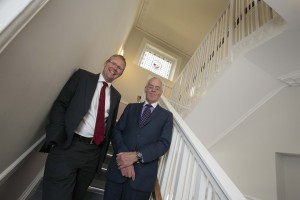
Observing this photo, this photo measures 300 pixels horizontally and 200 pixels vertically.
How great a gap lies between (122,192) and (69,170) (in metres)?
0.43

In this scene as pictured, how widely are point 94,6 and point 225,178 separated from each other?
4.88 ft

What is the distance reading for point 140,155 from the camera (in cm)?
135

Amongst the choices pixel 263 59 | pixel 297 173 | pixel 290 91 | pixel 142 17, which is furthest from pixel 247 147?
pixel 142 17

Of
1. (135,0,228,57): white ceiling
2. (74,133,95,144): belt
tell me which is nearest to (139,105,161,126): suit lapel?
(74,133,95,144): belt

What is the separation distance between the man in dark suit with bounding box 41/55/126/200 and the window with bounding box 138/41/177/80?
13.7ft

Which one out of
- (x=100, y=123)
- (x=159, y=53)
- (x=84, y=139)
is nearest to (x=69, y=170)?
(x=84, y=139)

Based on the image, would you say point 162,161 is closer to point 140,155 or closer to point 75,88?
point 140,155

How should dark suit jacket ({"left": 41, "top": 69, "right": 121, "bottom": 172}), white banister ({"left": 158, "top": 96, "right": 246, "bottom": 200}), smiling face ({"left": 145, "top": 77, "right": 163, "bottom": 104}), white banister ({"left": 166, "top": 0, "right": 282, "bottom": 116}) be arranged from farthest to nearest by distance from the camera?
white banister ({"left": 166, "top": 0, "right": 282, "bottom": 116}) → smiling face ({"left": 145, "top": 77, "right": 163, "bottom": 104}) → dark suit jacket ({"left": 41, "top": 69, "right": 121, "bottom": 172}) → white banister ({"left": 158, "top": 96, "right": 246, "bottom": 200})

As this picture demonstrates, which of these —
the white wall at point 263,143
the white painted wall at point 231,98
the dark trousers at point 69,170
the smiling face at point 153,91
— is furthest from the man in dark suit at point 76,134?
the white wall at point 263,143

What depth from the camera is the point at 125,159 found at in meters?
1.32

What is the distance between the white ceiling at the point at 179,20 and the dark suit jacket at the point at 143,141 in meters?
3.90

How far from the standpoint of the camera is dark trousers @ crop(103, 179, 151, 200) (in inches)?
52.1

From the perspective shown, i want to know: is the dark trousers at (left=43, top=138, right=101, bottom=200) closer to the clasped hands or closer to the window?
the clasped hands

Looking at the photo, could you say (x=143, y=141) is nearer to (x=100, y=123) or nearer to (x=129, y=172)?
(x=129, y=172)
